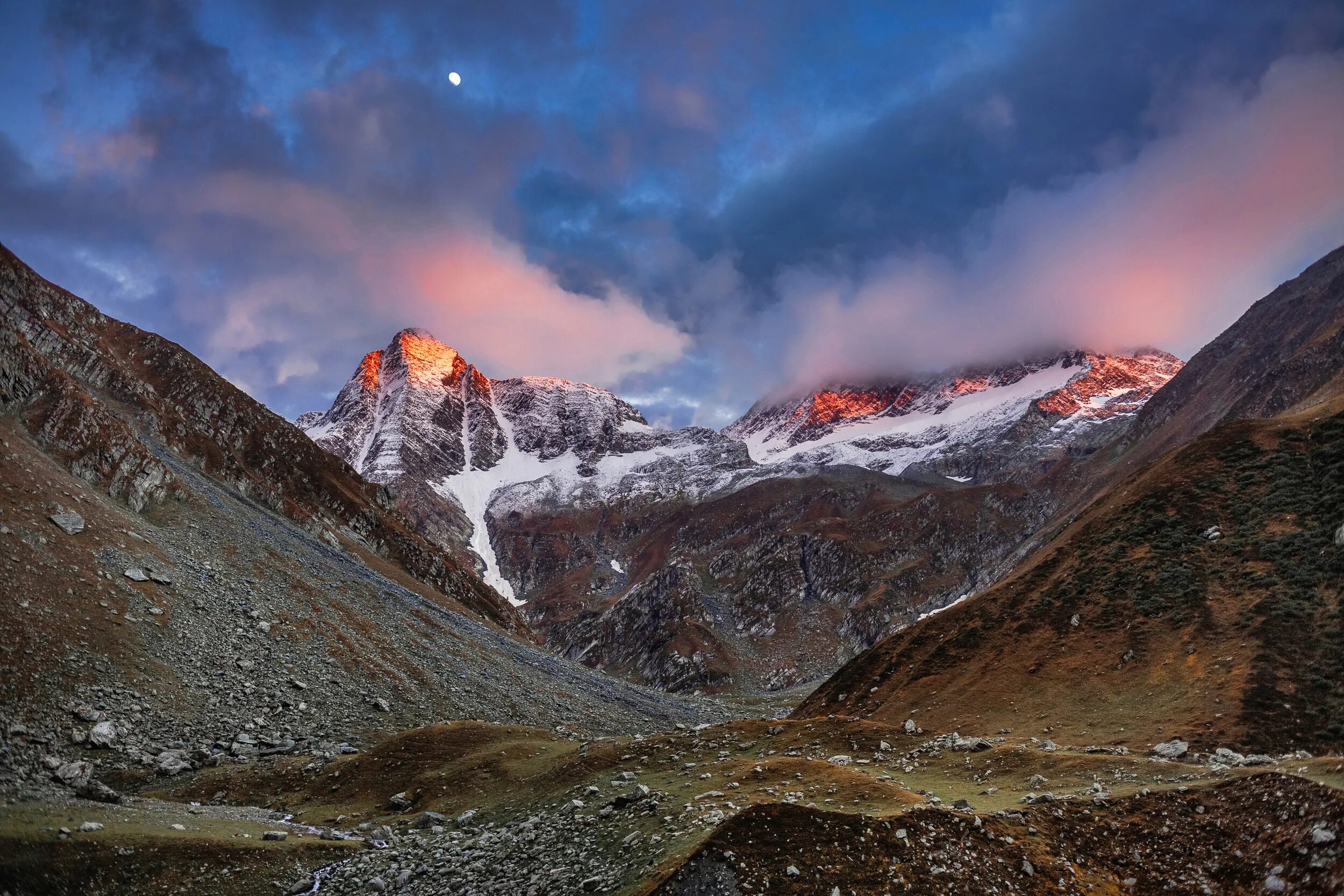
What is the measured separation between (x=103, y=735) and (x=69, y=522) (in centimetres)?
2303

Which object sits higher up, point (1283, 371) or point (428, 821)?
point (1283, 371)

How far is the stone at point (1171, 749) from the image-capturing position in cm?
3278

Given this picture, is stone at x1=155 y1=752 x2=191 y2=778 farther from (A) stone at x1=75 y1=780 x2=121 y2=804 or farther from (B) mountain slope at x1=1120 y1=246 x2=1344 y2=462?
(B) mountain slope at x1=1120 y1=246 x2=1344 y2=462

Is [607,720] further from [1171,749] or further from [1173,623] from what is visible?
[1171,749]

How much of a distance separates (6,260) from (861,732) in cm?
12614

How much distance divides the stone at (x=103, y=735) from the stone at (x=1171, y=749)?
173 feet

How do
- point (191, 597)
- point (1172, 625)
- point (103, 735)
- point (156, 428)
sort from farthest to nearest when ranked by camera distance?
point (156, 428) → point (191, 597) → point (1172, 625) → point (103, 735)

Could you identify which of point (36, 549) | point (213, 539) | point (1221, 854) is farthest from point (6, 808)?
point (213, 539)

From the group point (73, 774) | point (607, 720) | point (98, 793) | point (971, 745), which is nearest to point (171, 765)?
point (73, 774)

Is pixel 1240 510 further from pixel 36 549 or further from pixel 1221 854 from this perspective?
pixel 36 549

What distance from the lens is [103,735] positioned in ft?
116

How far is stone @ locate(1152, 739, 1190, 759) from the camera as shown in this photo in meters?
32.8

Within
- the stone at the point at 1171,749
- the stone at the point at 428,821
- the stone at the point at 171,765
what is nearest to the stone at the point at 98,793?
the stone at the point at 171,765

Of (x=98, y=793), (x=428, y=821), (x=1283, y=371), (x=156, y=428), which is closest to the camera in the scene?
(x=98, y=793)
